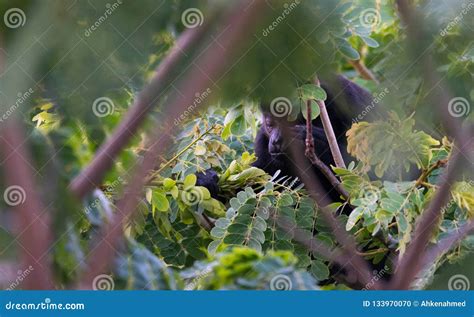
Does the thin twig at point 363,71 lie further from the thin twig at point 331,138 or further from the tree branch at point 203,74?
the tree branch at point 203,74

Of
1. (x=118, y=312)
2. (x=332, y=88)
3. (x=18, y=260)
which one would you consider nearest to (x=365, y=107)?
(x=332, y=88)

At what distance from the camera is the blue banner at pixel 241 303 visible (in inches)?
46.9

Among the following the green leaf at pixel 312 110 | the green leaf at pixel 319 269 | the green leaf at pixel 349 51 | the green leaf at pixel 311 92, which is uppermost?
the green leaf at pixel 349 51

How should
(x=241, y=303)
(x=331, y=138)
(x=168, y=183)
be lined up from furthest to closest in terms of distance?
Result: (x=331, y=138)
(x=168, y=183)
(x=241, y=303)

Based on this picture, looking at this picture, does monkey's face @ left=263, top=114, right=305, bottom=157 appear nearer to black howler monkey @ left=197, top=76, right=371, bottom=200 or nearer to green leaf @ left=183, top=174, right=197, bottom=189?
black howler monkey @ left=197, top=76, right=371, bottom=200

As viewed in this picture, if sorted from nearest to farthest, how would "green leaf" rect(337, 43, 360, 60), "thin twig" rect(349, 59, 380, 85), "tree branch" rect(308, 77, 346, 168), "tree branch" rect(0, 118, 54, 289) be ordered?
1. "tree branch" rect(0, 118, 54, 289)
2. "green leaf" rect(337, 43, 360, 60)
3. "thin twig" rect(349, 59, 380, 85)
4. "tree branch" rect(308, 77, 346, 168)

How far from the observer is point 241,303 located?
120 centimetres

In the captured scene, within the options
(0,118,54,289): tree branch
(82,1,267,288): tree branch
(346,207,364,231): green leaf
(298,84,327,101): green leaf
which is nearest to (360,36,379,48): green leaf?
(298,84,327,101): green leaf

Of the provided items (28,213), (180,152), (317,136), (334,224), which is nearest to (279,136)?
(317,136)

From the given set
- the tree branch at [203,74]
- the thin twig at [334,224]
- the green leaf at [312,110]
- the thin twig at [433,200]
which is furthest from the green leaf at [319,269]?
the tree branch at [203,74]

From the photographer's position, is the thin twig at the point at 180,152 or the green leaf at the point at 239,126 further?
the green leaf at the point at 239,126

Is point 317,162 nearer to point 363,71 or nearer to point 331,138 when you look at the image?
point 331,138

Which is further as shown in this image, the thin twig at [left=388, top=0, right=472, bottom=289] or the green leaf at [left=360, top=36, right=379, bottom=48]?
the green leaf at [left=360, top=36, right=379, bottom=48]

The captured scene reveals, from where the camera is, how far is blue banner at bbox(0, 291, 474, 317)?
1.19 meters
